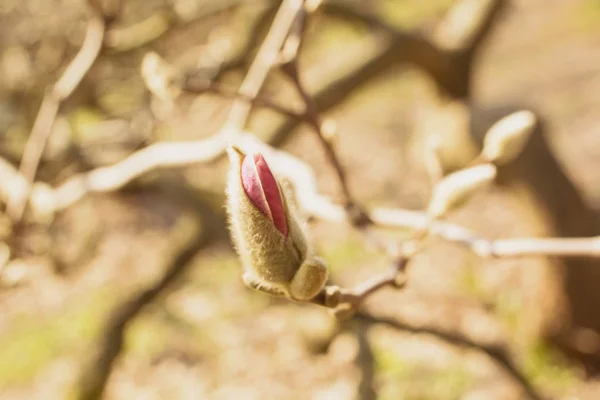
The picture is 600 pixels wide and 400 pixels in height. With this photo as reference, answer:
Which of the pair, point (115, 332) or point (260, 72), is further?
point (115, 332)

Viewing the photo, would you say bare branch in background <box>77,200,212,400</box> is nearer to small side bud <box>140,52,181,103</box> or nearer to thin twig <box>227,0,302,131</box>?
thin twig <box>227,0,302,131</box>

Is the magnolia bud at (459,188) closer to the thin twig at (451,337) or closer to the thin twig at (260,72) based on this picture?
the thin twig at (451,337)

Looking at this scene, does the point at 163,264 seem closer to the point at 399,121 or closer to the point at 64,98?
the point at 64,98

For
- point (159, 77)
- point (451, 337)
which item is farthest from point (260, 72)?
point (451, 337)

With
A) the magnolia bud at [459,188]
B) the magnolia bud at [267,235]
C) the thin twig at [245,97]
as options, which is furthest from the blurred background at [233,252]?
the magnolia bud at [267,235]

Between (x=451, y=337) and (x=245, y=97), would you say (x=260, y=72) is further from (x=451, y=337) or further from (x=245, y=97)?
(x=451, y=337)

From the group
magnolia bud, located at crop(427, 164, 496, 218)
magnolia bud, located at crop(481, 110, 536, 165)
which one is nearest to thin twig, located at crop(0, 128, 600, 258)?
magnolia bud, located at crop(427, 164, 496, 218)
